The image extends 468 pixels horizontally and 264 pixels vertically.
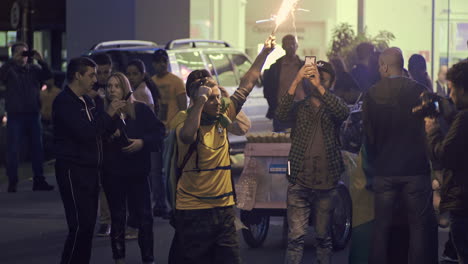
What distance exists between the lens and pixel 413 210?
771 cm

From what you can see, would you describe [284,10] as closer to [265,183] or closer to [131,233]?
[265,183]

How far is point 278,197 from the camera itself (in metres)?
10.0

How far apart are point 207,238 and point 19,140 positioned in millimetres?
8256

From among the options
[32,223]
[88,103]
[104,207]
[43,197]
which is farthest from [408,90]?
[43,197]

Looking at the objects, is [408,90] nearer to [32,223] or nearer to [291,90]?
[291,90]

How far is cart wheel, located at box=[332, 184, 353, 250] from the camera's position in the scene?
400 inches

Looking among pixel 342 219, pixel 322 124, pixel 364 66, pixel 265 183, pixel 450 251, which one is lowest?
pixel 450 251

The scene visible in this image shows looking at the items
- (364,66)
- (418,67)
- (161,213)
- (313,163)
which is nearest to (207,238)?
(313,163)

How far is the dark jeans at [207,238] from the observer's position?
6852 mm

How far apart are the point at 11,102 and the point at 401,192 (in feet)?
26.3

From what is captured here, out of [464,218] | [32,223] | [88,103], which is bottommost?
[32,223]

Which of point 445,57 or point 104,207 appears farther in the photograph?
point 445,57

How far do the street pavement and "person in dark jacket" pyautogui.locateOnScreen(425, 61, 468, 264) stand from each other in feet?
9.51

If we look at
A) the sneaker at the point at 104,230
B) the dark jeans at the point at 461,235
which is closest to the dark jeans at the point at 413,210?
the dark jeans at the point at 461,235
